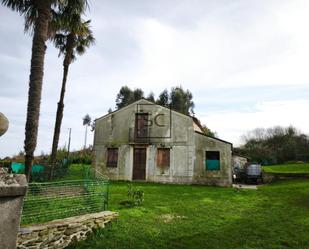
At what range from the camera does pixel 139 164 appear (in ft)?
59.6

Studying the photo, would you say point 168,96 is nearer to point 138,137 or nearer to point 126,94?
point 126,94

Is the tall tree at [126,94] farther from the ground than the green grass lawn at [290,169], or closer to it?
farther from the ground

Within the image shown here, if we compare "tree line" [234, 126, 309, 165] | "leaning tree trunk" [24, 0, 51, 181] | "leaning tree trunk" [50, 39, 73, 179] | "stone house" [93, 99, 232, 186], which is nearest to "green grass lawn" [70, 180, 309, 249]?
"leaning tree trunk" [24, 0, 51, 181]

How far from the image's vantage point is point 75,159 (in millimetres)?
28969

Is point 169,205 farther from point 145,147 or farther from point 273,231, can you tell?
point 145,147

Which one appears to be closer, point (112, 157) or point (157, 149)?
point (157, 149)

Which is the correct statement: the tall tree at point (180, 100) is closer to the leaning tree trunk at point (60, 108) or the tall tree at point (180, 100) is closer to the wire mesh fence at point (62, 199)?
the leaning tree trunk at point (60, 108)

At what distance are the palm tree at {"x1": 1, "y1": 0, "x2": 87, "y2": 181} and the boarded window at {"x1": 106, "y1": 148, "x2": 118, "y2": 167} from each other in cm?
1094

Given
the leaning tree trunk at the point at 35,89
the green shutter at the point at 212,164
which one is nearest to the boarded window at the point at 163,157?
the green shutter at the point at 212,164

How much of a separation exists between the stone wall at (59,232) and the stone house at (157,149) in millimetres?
11199

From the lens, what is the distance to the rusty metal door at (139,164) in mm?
17875

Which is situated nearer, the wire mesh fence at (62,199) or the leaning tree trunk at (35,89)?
the wire mesh fence at (62,199)

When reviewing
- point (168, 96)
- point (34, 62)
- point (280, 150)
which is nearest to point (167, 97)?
point (168, 96)

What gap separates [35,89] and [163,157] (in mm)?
11728
